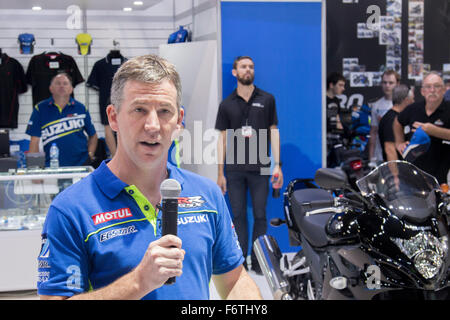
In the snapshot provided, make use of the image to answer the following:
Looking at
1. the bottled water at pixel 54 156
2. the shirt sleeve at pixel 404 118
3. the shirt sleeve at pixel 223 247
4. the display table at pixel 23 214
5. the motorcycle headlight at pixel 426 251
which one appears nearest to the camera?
the shirt sleeve at pixel 223 247

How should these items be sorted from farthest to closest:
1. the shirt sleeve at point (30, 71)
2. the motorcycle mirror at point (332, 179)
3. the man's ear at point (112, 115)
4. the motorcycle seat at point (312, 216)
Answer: the shirt sleeve at point (30, 71), the motorcycle seat at point (312, 216), the motorcycle mirror at point (332, 179), the man's ear at point (112, 115)

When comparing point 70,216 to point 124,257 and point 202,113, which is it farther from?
point 202,113

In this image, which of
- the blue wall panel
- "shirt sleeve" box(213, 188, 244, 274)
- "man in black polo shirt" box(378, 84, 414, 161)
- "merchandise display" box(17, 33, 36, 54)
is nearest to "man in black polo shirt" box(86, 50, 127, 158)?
"merchandise display" box(17, 33, 36, 54)

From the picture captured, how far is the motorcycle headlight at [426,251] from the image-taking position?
6.45 ft

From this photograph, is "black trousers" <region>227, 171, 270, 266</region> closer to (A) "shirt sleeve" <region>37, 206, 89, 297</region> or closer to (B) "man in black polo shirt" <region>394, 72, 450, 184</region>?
(B) "man in black polo shirt" <region>394, 72, 450, 184</region>

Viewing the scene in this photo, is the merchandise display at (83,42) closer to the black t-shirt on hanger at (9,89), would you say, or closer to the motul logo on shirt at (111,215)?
the black t-shirt on hanger at (9,89)

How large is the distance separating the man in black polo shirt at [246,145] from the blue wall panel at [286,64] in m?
0.28

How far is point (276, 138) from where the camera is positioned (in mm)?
4652

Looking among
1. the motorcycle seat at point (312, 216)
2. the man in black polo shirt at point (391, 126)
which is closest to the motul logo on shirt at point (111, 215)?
the motorcycle seat at point (312, 216)

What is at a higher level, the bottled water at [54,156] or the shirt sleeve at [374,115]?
the shirt sleeve at [374,115]

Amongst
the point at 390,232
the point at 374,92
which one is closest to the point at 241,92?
the point at 374,92

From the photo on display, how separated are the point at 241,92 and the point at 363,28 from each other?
2.24 meters

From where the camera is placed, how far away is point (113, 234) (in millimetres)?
1131

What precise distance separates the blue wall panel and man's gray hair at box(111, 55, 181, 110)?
145 inches
